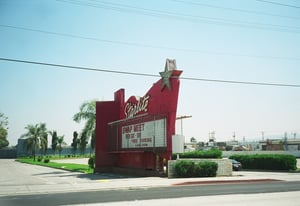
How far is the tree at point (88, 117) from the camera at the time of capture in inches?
2051

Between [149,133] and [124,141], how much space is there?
534cm

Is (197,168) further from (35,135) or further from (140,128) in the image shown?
(35,135)

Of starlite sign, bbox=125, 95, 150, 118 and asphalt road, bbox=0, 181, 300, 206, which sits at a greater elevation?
starlite sign, bbox=125, 95, 150, 118

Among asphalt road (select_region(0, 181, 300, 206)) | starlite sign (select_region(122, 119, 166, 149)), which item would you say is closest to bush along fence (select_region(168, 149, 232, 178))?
starlite sign (select_region(122, 119, 166, 149))

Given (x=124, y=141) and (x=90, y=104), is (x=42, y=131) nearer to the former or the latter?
(x=90, y=104)

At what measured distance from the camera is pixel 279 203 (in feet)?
41.4

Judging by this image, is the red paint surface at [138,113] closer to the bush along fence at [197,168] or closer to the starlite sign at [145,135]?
the starlite sign at [145,135]

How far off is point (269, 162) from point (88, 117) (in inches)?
1046

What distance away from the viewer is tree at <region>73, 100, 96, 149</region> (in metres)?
52.1

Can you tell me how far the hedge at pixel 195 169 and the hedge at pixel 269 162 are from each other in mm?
11847

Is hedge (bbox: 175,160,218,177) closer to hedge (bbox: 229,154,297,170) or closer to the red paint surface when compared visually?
the red paint surface

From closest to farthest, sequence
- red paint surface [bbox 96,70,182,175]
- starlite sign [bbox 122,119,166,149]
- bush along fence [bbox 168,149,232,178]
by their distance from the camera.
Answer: red paint surface [bbox 96,70,182,175]
starlite sign [bbox 122,119,166,149]
bush along fence [bbox 168,149,232,178]

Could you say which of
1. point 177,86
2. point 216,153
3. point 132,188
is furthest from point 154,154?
point 216,153

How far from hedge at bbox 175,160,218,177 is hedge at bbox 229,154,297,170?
11847mm
